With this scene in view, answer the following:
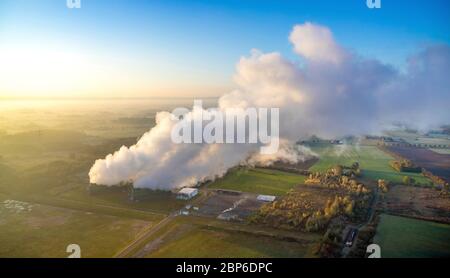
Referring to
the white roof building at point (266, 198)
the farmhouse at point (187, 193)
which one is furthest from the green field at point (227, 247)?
the white roof building at point (266, 198)

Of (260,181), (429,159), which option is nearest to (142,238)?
(260,181)

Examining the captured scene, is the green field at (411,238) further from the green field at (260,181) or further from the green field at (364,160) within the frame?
the green field at (364,160)

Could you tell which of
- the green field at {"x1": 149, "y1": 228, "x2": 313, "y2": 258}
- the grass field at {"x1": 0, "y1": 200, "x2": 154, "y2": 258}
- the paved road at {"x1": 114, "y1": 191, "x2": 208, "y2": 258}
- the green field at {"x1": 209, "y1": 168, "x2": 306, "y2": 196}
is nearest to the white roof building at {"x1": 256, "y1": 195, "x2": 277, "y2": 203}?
the green field at {"x1": 209, "y1": 168, "x2": 306, "y2": 196}

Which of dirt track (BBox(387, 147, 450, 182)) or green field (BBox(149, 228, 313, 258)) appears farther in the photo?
dirt track (BBox(387, 147, 450, 182))

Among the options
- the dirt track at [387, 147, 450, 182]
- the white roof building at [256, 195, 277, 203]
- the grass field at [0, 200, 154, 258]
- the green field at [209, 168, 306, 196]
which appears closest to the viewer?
the grass field at [0, 200, 154, 258]

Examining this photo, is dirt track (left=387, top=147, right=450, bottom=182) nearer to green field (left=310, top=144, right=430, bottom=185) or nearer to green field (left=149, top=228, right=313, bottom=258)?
green field (left=310, top=144, right=430, bottom=185)

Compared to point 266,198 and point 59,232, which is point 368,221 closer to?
point 266,198

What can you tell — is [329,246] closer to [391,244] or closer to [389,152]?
[391,244]
